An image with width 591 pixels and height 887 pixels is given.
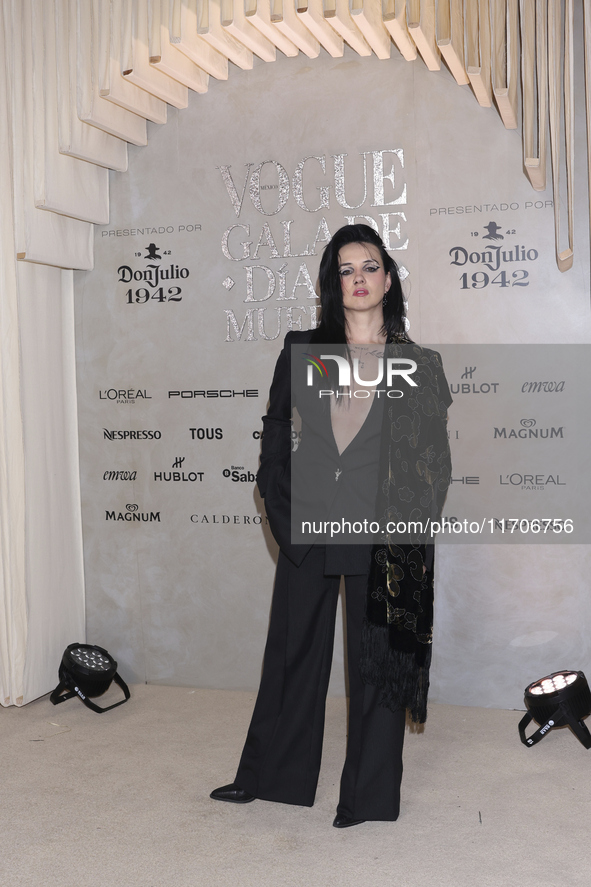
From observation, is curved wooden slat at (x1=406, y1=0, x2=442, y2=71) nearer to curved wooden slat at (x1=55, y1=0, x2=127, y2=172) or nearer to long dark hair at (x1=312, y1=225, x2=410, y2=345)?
long dark hair at (x1=312, y1=225, x2=410, y2=345)

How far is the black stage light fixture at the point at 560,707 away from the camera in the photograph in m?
3.02

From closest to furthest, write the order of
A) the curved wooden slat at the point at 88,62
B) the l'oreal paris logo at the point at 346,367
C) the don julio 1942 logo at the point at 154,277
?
1. the l'oreal paris logo at the point at 346,367
2. the curved wooden slat at the point at 88,62
3. the don julio 1942 logo at the point at 154,277

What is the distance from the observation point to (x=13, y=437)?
356cm

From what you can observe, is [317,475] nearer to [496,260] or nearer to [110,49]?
[496,260]

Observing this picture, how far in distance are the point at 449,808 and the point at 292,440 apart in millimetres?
1312

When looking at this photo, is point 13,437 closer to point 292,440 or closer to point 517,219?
point 292,440

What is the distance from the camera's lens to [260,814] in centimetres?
257

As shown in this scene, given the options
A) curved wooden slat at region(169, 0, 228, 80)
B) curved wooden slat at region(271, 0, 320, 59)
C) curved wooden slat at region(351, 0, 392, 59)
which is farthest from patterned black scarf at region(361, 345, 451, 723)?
curved wooden slat at region(169, 0, 228, 80)

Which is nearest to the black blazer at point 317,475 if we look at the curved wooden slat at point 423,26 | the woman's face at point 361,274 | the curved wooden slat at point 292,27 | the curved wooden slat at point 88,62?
the woman's face at point 361,274

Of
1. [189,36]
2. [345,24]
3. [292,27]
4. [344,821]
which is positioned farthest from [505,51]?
[344,821]

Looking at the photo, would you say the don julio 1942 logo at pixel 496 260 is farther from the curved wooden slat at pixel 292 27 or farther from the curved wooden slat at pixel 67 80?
the curved wooden slat at pixel 67 80

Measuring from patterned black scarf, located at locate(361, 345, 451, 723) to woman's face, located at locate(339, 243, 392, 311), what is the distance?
0.69ft

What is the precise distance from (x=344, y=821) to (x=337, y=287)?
5.57ft

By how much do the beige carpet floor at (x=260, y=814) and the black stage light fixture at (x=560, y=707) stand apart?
0.06 metres
